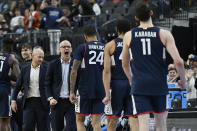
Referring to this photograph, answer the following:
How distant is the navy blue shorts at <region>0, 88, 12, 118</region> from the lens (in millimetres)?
11898

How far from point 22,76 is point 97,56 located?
68.4 inches

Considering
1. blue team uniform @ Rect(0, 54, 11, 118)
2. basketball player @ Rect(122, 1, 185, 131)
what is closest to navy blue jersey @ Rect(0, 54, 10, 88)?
blue team uniform @ Rect(0, 54, 11, 118)

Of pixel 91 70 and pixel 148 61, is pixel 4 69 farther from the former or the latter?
pixel 148 61

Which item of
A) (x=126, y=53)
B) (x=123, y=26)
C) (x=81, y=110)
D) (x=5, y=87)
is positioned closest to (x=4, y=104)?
(x=5, y=87)

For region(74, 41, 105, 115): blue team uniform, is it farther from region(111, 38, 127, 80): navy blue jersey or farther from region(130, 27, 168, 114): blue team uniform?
region(130, 27, 168, 114): blue team uniform

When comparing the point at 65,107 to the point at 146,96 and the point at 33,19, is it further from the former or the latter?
the point at 33,19

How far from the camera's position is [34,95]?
11.5 meters

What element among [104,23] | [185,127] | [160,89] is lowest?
[185,127]

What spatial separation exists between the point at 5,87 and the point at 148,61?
4456mm

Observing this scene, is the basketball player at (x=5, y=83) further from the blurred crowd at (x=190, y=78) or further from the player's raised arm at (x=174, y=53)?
the player's raised arm at (x=174, y=53)

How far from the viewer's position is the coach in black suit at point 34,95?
37.6 feet

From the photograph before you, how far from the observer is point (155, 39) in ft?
27.3

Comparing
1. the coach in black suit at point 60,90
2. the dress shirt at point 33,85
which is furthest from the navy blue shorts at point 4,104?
the coach in black suit at point 60,90

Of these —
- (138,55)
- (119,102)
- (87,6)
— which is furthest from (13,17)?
(138,55)
